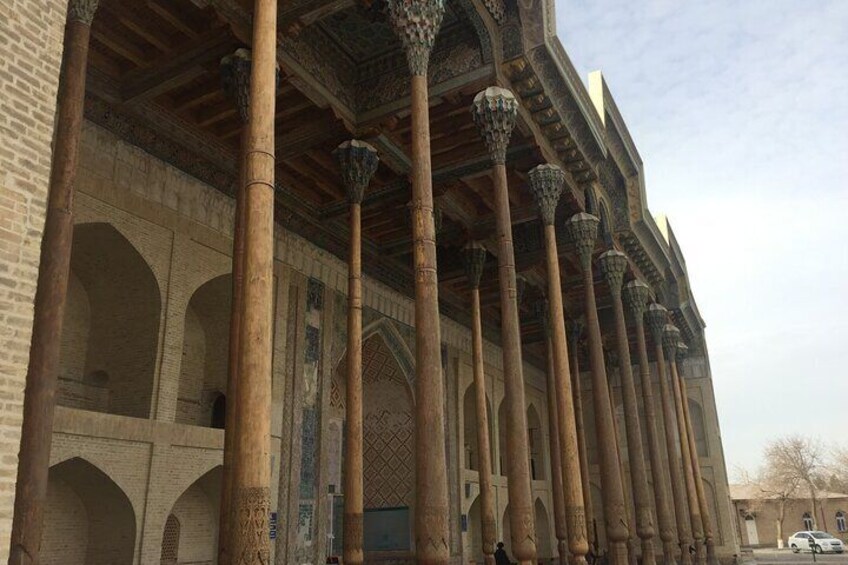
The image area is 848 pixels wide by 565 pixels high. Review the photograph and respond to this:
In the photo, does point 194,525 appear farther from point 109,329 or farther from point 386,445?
point 386,445

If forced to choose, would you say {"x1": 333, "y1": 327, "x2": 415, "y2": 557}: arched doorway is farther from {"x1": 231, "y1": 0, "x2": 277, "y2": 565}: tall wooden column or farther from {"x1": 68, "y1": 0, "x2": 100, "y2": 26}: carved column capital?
{"x1": 231, "y1": 0, "x2": 277, "y2": 565}: tall wooden column

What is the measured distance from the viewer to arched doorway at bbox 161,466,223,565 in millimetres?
9688

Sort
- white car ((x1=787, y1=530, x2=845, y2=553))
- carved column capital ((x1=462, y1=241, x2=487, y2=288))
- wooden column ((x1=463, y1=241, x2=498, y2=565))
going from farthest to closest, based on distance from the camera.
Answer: white car ((x1=787, y1=530, x2=845, y2=553)) → carved column capital ((x1=462, y1=241, x2=487, y2=288)) → wooden column ((x1=463, y1=241, x2=498, y2=565))

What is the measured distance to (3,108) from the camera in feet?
12.8

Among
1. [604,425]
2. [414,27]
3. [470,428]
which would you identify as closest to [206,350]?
[604,425]

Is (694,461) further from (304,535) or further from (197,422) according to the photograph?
(197,422)

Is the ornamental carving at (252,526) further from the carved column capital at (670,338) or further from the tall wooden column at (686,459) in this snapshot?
the carved column capital at (670,338)

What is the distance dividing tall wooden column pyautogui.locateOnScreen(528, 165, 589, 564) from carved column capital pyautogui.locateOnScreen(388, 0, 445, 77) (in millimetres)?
3361

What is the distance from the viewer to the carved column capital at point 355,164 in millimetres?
9539

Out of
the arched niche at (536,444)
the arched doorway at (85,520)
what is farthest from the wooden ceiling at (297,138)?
the arched niche at (536,444)

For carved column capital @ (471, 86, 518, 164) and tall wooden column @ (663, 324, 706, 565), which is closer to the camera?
carved column capital @ (471, 86, 518, 164)

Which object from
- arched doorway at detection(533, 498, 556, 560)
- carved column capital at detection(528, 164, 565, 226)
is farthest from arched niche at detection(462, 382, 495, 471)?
carved column capital at detection(528, 164, 565, 226)

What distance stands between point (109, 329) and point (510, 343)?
531cm

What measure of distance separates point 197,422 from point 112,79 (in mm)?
4937
